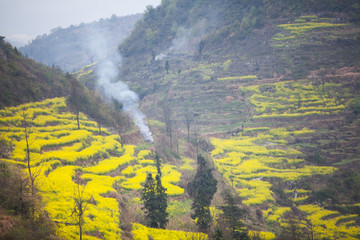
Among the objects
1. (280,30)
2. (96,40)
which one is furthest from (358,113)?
(96,40)

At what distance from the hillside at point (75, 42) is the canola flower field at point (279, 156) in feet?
287

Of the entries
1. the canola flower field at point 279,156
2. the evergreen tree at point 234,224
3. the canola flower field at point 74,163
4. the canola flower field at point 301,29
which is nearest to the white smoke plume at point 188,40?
the canola flower field at point 301,29

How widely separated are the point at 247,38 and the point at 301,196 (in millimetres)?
53781

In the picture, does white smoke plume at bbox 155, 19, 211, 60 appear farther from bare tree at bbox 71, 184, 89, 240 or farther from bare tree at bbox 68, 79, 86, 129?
bare tree at bbox 71, 184, 89, 240

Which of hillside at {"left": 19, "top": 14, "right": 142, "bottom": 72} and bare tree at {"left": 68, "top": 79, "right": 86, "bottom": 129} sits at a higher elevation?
hillside at {"left": 19, "top": 14, "right": 142, "bottom": 72}

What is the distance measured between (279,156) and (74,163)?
28835 millimetres

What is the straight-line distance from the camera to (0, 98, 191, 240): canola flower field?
59.4 ft

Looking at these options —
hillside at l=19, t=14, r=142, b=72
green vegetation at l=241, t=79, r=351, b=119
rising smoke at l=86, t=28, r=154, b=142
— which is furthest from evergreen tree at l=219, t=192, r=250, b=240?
hillside at l=19, t=14, r=142, b=72

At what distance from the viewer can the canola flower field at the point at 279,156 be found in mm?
28688

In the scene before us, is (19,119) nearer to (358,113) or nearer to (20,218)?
(20,218)

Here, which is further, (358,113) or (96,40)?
(96,40)

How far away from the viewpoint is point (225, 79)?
219ft

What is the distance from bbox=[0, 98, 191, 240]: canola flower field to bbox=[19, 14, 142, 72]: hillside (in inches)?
3618

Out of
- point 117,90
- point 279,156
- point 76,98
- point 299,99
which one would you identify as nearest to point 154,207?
point 76,98
